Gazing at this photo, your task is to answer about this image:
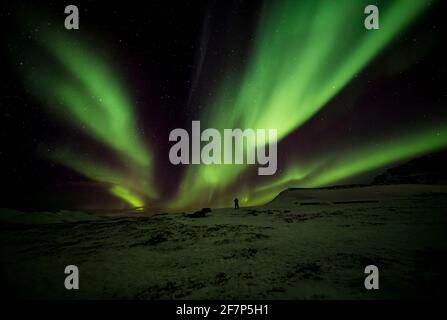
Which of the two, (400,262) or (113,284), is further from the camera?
(400,262)

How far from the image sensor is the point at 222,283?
630 cm

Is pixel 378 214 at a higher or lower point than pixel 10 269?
higher

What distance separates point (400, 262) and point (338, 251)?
1.58 metres

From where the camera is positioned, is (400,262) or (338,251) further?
(338,251)

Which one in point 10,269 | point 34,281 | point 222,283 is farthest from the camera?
point 10,269

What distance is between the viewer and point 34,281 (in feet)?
22.6

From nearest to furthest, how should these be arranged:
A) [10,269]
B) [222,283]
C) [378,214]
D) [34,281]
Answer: [222,283] → [34,281] → [10,269] → [378,214]

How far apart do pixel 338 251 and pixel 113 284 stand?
252 inches
